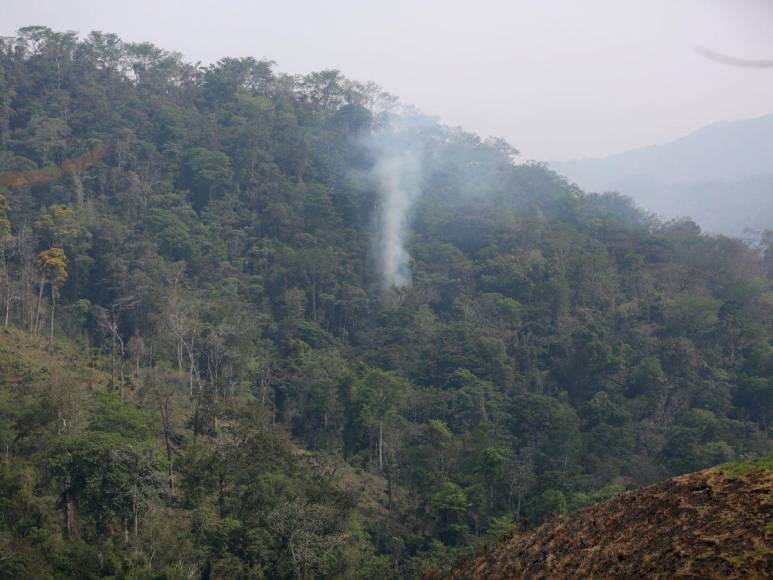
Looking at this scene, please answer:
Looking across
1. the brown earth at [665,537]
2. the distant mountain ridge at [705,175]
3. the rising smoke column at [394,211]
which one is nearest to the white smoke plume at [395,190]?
the rising smoke column at [394,211]

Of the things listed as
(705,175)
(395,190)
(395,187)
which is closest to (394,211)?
(395,190)

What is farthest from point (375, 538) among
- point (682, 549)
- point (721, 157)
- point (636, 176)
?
point (721, 157)

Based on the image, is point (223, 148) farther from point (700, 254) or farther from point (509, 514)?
point (509, 514)

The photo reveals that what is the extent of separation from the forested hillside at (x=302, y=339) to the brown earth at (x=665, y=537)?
7.71m

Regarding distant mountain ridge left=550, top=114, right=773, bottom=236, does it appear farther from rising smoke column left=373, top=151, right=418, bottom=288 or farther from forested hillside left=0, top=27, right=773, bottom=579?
forested hillside left=0, top=27, right=773, bottom=579

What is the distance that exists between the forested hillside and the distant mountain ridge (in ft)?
128

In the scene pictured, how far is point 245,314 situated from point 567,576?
24848mm

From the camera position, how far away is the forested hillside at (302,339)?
18.2 m

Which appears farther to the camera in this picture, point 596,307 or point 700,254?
point 700,254

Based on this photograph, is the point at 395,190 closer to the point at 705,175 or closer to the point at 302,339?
the point at 302,339

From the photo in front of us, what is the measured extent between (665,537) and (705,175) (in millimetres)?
115719

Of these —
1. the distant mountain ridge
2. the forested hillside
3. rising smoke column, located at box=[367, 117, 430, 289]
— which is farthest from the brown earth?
the distant mountain ridge

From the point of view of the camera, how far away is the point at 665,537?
8.31 metres

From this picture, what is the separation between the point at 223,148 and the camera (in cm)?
4450
